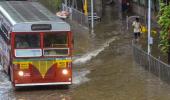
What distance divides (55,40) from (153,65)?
5230mm

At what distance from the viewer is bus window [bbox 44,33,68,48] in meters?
24.3

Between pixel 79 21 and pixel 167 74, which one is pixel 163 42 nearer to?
pixel 167 74

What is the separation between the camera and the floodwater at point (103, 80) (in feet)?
78.3

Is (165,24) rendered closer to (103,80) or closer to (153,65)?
(153,65)

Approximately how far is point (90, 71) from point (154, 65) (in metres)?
3.89

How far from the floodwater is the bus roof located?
2685 mm

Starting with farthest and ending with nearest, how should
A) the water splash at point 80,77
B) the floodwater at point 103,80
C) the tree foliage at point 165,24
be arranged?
the water splash at point 80,77 → the tree foliage at point 165,24 → the floodwater at point 103,80

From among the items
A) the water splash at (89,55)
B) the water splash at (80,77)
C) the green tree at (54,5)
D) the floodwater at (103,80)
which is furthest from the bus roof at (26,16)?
the green tree at (54,5)

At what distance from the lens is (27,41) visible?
24.2 m

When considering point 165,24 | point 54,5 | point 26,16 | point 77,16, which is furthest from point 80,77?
point 54,5

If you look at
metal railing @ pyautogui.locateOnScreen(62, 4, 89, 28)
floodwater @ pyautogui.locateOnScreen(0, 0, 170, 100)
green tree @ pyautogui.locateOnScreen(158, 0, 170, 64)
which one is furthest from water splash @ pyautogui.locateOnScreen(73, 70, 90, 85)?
metal railing @ pyautogui.locateOnScreen(62, 4, 89, 28)

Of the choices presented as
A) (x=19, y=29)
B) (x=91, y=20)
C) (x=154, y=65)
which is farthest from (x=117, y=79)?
(x=91, y=20)

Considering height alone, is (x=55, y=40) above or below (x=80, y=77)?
above

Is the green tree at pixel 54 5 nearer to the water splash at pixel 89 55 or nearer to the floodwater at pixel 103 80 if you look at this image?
the floodwater at pixel 103 80
